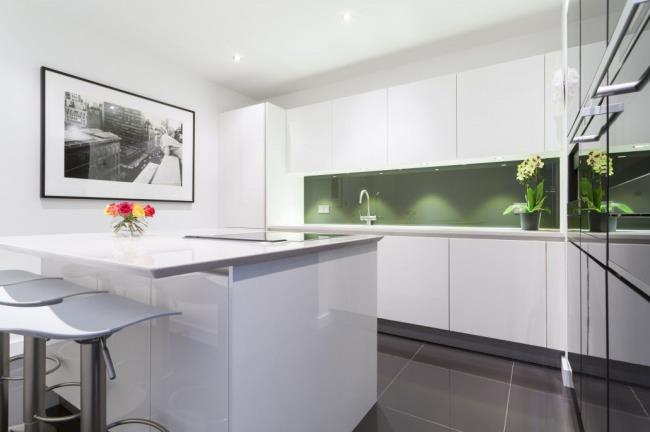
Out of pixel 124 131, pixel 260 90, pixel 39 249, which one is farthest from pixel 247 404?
pixel 260 90

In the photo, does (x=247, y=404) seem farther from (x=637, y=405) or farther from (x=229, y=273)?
(x=637, y=405)

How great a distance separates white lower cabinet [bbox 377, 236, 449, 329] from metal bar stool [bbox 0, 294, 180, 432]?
6.85 ft

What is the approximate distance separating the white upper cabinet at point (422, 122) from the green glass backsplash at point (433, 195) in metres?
0.36

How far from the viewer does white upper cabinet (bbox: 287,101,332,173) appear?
3549 mm

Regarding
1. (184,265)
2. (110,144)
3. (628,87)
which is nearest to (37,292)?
(184,265)

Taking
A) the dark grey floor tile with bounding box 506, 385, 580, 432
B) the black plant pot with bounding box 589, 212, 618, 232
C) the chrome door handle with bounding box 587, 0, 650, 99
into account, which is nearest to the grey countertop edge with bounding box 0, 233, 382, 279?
the black plant pot with bounding box 589, 212, 618, 232

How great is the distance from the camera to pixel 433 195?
3.27 m

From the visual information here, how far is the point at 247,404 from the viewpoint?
985 millimetres

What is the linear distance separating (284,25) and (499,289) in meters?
2.71

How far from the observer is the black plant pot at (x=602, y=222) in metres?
0.94

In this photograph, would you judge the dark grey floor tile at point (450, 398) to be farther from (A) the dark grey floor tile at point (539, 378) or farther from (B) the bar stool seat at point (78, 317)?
(B) the bar stool seat at point (78, 317)

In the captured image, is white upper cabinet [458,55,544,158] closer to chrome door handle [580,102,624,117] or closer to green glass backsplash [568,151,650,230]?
chrome door handle [580,102,624,117]

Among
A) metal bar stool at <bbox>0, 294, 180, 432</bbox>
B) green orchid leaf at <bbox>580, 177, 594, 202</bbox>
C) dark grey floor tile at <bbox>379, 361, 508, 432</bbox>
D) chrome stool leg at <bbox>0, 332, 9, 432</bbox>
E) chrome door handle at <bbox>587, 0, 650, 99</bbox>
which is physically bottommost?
dark grey floor tile at <bbox>379, 361, 508, 432</bbox>

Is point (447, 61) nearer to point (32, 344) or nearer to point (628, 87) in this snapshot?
point (628, 87)
